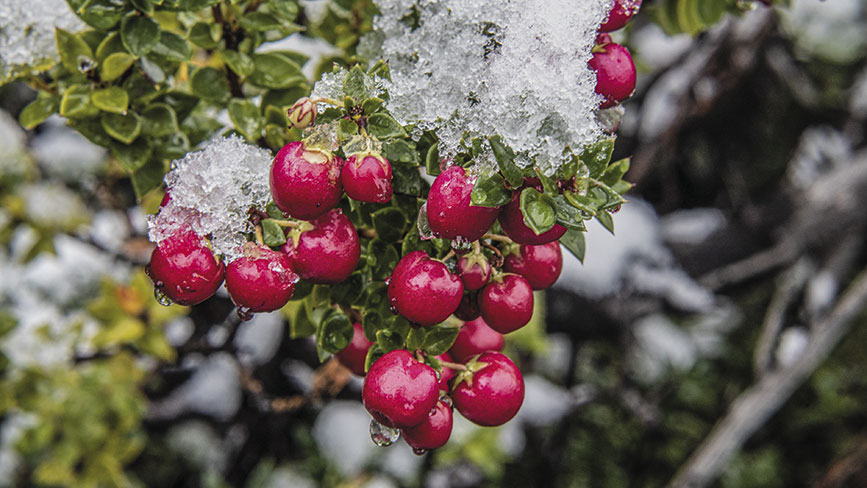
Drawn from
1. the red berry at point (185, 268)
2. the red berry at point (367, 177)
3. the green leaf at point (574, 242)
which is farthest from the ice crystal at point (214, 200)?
the green leaf at point (574, 242)

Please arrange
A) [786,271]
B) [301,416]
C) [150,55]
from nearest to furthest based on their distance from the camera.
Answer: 1. [150,55]
2. [786,271]
3. [301,416]

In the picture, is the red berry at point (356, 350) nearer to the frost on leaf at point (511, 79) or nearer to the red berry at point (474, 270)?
the red berry at point (474, 270)

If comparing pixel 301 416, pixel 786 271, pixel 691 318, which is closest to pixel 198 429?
pixel 301 416

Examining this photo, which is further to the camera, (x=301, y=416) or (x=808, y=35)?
(x=808, y=35)

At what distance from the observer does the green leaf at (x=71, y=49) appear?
32.6 inches

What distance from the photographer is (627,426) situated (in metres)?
2.34

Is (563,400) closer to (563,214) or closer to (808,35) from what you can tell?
(808,35)

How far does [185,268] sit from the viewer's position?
62 cm

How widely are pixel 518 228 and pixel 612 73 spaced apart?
0.21 m

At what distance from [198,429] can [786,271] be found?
2102 millimetres

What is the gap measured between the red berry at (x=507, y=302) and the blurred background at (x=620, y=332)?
3.23 ft

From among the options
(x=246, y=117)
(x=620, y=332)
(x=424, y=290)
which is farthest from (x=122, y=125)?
(x=620, y=332)

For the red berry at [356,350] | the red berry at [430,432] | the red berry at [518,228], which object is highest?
the red berry at [518,228]

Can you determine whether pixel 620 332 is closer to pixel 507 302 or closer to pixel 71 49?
pixel 507 302
